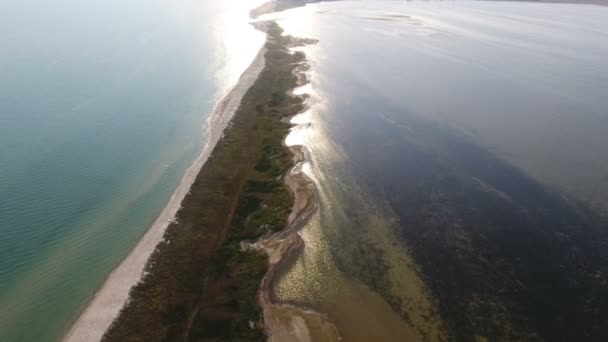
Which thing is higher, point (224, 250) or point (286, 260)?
point (224, 250)

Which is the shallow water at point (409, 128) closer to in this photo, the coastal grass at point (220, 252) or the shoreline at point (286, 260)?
the shoreline at point (286, 260)

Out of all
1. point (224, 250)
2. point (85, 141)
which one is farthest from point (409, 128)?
point (85, 141)

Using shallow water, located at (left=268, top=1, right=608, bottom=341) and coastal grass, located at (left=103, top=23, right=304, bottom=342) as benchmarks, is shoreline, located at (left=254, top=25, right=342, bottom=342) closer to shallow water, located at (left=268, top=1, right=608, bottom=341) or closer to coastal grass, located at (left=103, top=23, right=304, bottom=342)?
coastal grass, located at (left=103, top=23, right=304, bottom=342)

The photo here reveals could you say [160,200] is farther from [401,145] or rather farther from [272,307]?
[401,145]

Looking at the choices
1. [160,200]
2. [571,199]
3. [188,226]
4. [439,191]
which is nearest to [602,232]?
[571,199]

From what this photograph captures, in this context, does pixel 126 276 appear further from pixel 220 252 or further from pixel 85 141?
pixel 85 141

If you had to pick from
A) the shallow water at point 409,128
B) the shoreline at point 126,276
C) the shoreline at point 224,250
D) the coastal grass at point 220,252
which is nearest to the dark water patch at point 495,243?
the shallow water at point 409,128
